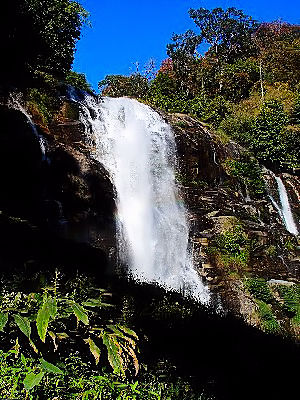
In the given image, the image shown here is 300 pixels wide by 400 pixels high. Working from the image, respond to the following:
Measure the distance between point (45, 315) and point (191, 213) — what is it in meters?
12.6

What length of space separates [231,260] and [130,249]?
11.7ft

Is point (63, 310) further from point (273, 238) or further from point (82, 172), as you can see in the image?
point (273, 238)

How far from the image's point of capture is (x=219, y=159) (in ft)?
59.0

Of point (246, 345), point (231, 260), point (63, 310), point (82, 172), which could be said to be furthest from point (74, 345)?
point (231, 260)

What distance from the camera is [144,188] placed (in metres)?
14.8

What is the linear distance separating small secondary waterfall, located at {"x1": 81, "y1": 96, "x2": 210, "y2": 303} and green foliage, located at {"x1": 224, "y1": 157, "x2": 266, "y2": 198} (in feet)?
11.4

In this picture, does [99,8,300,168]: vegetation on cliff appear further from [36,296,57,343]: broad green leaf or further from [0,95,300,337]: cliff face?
[36,296,57,343]: broad green leaf

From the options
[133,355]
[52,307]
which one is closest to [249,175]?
[133,355]

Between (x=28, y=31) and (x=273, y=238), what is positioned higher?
(x=28, y=31)

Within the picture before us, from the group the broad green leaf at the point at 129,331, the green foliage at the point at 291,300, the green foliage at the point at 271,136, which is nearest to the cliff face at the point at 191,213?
the green foliage at the point at 291,300

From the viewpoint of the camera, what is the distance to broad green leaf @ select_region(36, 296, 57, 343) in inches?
79.4

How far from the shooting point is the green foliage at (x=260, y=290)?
1148cm

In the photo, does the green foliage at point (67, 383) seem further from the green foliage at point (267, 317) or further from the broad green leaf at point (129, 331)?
the green foliage at point (267, 317)

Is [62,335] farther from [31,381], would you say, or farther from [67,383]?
[31,381]
